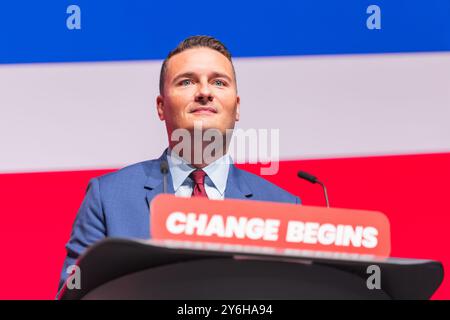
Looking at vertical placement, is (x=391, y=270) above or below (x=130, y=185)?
below

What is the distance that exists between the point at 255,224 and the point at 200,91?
104cm

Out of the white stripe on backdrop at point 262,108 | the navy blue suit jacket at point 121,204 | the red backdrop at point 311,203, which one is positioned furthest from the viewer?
the white stripe on backdrop at point 262,108

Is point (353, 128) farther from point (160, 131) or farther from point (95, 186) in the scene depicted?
point (95, 186)

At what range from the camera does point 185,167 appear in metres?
2.33

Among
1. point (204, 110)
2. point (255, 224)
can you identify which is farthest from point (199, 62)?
point (255, 224)

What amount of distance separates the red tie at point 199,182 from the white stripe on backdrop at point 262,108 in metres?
0.58

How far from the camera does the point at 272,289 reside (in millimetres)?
1338

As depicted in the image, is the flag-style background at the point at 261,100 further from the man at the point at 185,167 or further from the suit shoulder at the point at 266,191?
the man at the point at 185,167

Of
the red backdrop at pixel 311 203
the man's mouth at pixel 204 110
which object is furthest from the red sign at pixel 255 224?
the red backdrop at pixel 311 203

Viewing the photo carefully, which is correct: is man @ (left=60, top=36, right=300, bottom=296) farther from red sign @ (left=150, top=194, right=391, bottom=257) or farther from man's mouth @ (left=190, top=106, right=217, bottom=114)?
red sign @ (left=150, top=194, right=391, bottom=257)

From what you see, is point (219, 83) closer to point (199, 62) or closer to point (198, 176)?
point (199, 62)

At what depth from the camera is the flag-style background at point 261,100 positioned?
9.32 ft

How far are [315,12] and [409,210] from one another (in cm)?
81
